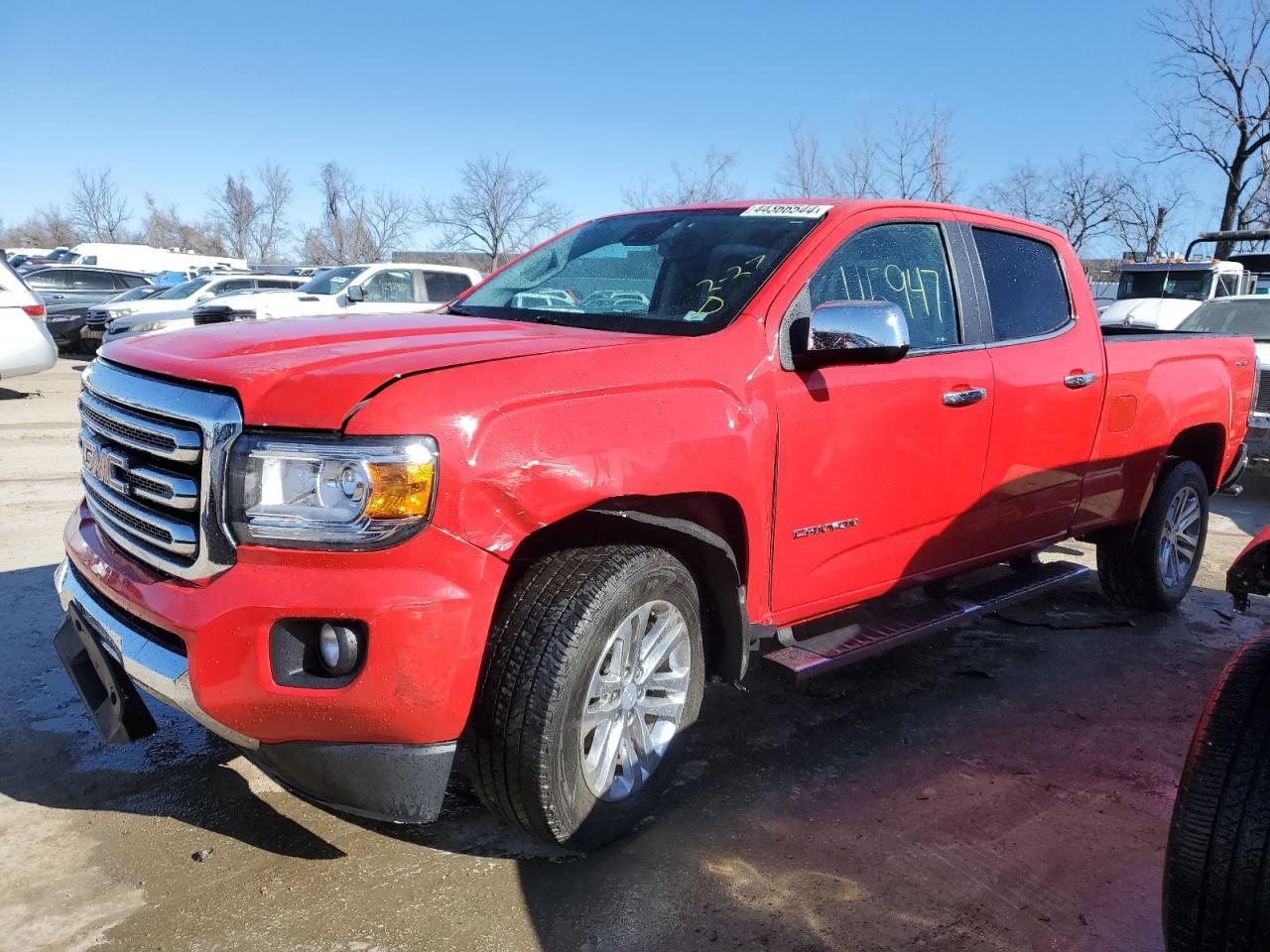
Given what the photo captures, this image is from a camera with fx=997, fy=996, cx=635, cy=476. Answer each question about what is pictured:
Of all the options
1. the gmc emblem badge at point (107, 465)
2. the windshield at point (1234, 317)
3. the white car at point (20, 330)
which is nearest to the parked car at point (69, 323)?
the white car at point (20, 330)

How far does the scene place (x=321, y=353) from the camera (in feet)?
8.39

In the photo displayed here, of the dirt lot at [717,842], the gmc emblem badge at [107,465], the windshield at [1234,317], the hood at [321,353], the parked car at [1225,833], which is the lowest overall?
the dirt lot at [717,842]

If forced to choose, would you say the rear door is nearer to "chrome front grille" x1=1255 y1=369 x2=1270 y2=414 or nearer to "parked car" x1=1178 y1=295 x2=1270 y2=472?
"parked car" x1=1178 y1=295 x2=1270 y2=472

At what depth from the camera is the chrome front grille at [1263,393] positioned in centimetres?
845

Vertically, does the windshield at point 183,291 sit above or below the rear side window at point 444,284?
below

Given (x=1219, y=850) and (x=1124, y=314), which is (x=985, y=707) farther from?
(x=1124, y=314)

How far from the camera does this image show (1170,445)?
16.5ft

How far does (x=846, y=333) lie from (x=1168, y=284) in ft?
54.5

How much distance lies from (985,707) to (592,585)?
2.18m

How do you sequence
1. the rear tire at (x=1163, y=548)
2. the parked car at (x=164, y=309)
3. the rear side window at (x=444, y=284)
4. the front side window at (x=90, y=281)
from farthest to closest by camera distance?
the front side window at (x=90, y=281) → the parked car at (x=164, y=309) → the rear side window at (x=444, y=284) → the rear tire at (x=1163, y=548)

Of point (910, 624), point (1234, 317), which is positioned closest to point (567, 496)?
point (910, 624)

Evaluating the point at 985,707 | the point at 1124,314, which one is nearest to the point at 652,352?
the point at 985,707

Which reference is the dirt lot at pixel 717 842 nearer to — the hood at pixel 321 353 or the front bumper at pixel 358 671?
the front bumper at pixel 358 671

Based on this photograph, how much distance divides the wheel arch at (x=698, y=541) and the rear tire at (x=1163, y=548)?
2.84 metres
